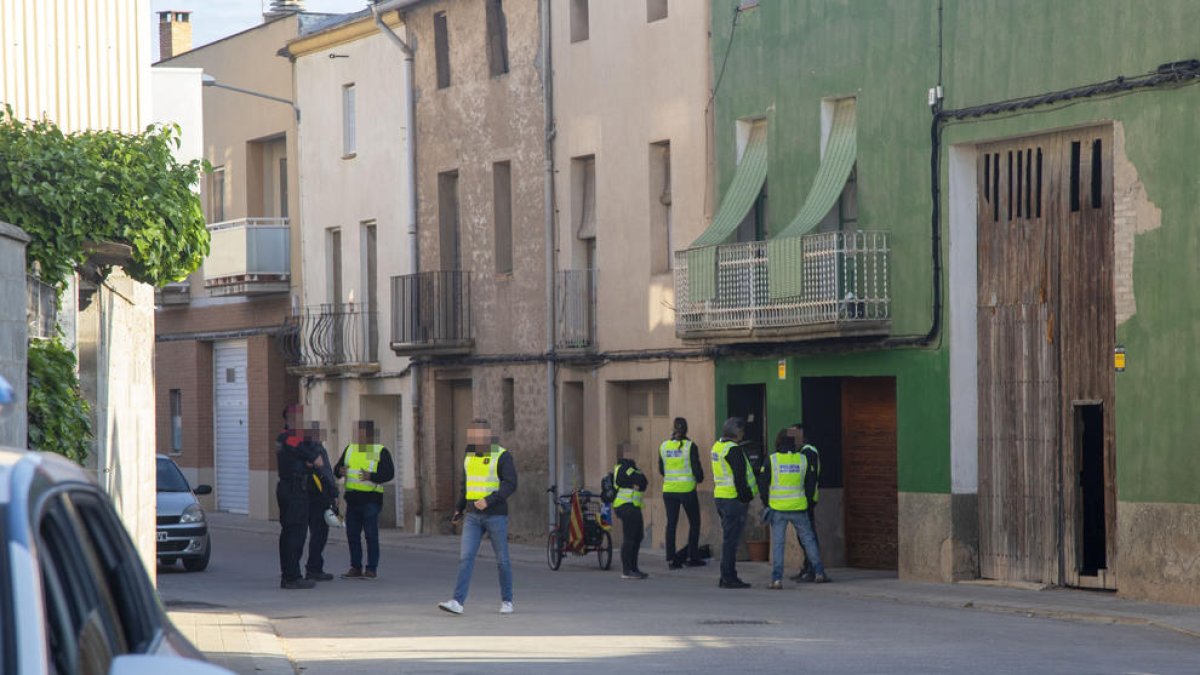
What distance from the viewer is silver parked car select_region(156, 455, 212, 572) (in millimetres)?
25172

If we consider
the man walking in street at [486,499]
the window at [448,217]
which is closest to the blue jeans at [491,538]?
the man walking in street at [486,499]

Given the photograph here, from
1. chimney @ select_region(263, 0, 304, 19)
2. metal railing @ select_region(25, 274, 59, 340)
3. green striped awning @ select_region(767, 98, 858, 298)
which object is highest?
chimney @ select_region(263, 0, 304, 19)

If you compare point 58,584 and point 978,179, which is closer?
point 58,584

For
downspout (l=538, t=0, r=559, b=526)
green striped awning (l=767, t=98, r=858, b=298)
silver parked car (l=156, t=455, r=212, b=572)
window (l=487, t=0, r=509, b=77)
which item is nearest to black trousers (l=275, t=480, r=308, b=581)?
silver parked car (l=156, t=455, r=212, b=572)

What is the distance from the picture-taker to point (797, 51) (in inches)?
1024

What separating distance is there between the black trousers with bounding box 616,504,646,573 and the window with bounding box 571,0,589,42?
9594mm

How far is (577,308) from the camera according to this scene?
31234mm

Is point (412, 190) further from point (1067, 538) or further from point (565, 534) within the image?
point (1067, 538)

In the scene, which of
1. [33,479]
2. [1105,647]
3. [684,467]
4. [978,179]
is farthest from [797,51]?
[33,479]

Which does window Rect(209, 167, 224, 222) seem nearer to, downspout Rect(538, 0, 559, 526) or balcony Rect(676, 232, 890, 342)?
downspout Rect(538, 0, 559, 526)

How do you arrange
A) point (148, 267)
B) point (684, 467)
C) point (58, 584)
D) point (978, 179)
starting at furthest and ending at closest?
point (684, 467), point (978, 179), point (148, 267), point (58, 584)

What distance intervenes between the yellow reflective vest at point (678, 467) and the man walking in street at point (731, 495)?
208 cm

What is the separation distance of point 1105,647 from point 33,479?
498 inches

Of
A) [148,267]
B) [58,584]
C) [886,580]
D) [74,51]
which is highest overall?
[74,51]
